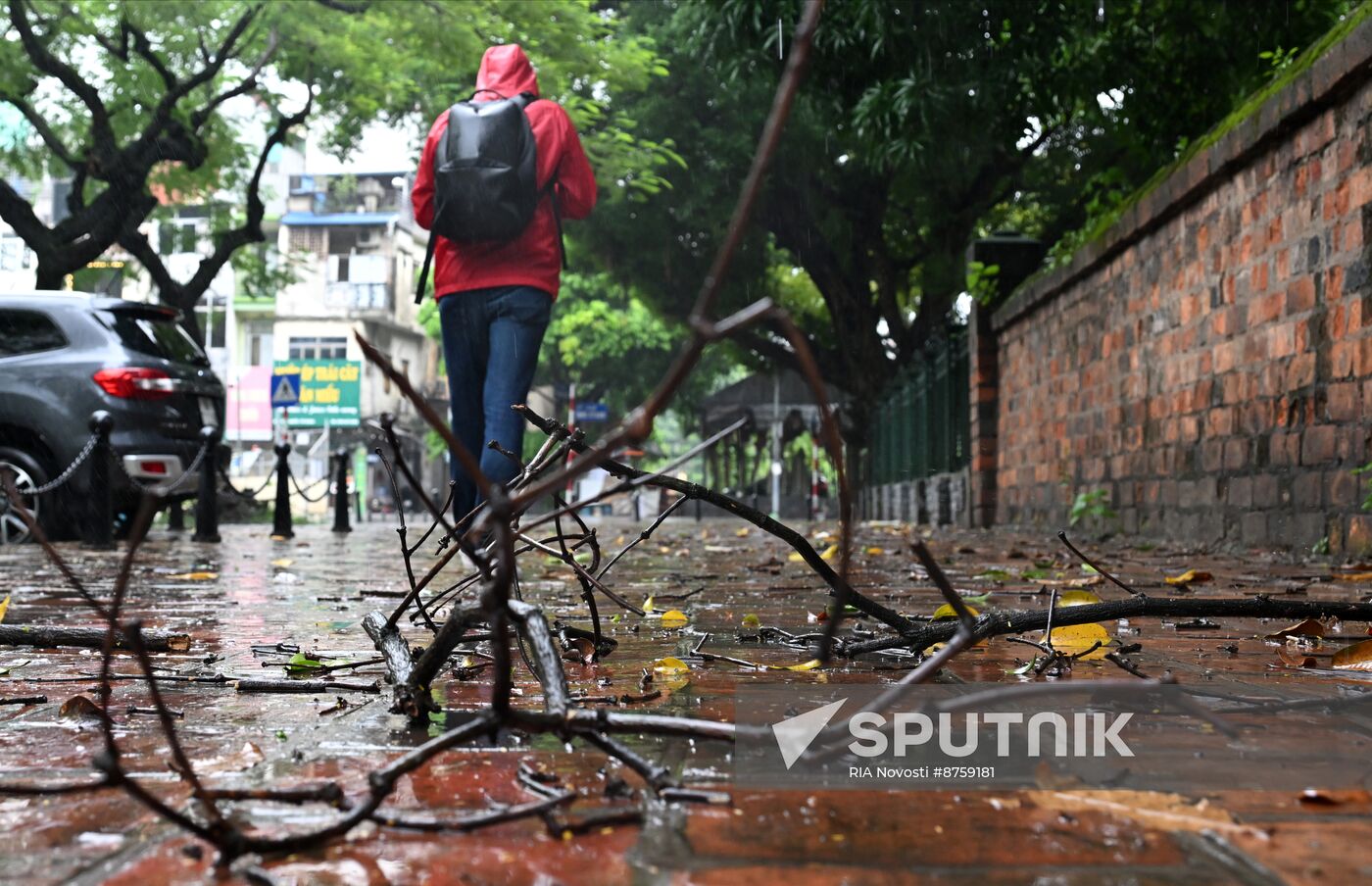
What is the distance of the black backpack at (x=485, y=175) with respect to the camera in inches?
235

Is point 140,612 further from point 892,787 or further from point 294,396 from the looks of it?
point 294,396

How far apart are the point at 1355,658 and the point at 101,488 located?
8.67 metres

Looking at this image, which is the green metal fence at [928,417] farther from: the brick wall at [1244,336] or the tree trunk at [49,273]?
the tree trunk at [49,273]

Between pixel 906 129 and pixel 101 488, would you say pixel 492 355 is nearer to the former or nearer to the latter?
pixel 101 488

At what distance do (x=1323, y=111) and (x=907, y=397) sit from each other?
43.4 ft

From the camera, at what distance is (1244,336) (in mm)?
6691

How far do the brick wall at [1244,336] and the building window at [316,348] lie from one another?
49671 mm

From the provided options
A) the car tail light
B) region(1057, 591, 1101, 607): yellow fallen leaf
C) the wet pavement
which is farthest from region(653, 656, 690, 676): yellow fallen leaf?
the car tail light

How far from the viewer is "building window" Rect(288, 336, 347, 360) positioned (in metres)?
56.2

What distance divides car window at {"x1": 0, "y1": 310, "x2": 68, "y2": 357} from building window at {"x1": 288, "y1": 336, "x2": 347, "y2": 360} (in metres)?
46.4

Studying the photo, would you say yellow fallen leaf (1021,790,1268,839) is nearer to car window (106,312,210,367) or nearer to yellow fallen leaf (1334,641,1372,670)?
yellow fallen leaf (1334,641,1372,670)

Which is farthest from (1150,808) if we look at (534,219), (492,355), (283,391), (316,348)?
(316,348)

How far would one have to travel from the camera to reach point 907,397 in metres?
19.0

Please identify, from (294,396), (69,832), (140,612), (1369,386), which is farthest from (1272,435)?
(294,396)
